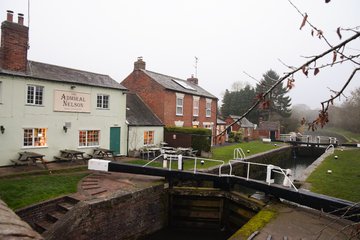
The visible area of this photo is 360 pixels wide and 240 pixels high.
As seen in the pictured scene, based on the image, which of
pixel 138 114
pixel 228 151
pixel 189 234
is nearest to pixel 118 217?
pixel 189 234

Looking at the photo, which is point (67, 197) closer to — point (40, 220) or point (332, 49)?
point (40, 220)

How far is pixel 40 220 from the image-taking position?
9.58 m

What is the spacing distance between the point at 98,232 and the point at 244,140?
3736 cm

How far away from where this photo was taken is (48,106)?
55.6 feet

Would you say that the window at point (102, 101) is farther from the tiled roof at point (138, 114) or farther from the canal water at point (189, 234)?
the canal water at point (189, 234)

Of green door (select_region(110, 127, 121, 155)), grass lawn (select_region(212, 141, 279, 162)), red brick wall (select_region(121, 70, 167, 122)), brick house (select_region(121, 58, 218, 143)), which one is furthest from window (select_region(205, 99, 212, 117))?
green door (select_region(110, 127, 121, 155))

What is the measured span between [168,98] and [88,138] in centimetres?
953

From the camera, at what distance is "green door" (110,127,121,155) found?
20.9m

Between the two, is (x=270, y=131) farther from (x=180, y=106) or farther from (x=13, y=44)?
(x=13, y=44)

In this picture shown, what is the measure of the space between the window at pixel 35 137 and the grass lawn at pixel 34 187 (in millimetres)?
3679

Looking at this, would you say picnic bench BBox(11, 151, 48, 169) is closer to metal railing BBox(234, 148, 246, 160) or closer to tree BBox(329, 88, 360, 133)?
metal railing BBox(234, 148, 246, 160)

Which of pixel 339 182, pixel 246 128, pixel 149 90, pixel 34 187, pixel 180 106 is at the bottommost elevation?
pixel 339 182

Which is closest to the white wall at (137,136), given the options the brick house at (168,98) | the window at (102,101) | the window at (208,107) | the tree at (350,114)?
the brick house at (168,98)

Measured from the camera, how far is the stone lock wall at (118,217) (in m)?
8.73
